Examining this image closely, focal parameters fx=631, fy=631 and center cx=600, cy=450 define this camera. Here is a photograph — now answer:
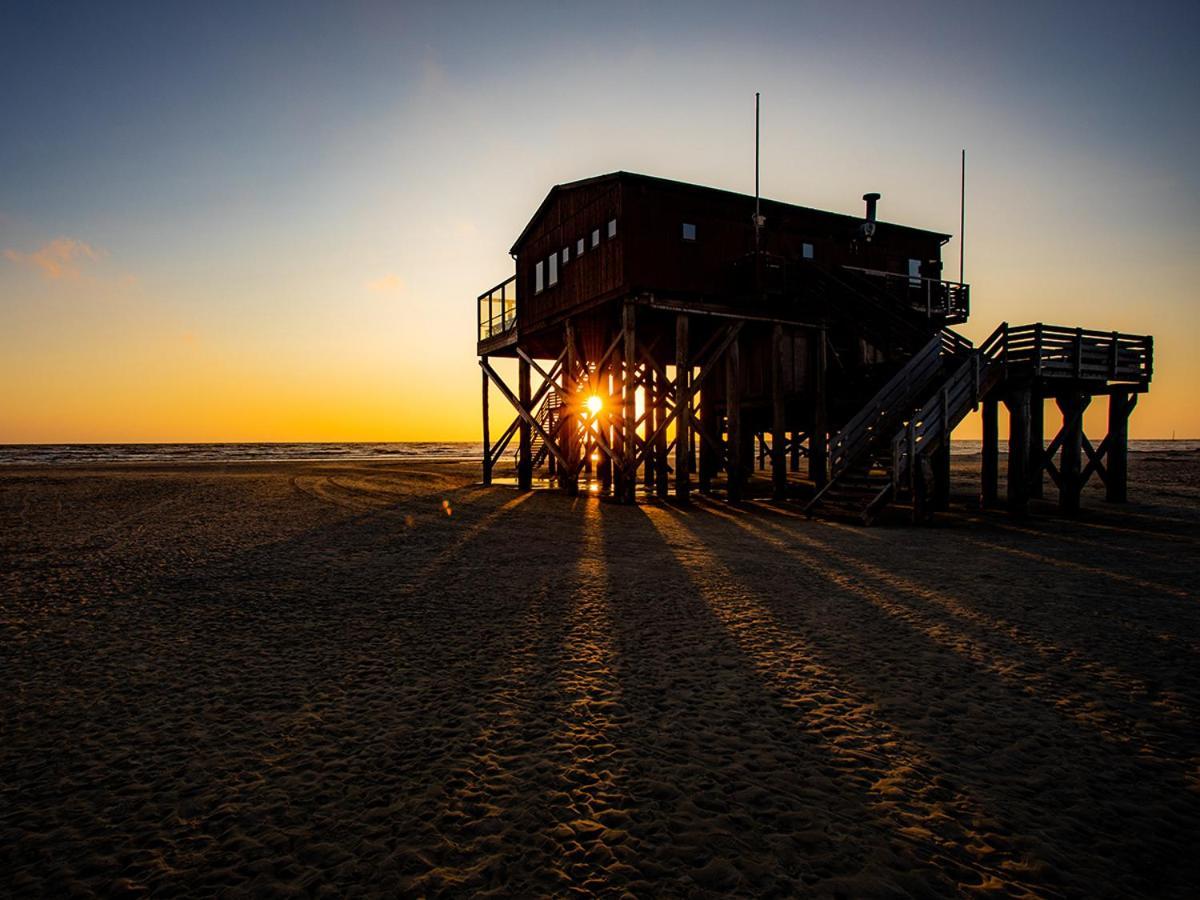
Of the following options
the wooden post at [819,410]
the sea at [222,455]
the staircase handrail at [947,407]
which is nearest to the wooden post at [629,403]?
the wooden post at [819,410]

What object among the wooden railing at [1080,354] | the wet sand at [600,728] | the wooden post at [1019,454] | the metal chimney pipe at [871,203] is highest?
the metal chimney pipe at [871,203]

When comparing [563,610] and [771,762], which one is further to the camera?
[563,610]

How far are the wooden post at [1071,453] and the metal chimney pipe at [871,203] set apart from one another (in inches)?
359

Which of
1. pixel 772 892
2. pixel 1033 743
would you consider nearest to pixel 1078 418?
pixel 1033 743

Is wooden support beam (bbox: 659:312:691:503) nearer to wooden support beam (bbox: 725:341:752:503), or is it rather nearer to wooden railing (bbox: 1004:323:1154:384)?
wooden support beam (bbox: 725:341:752:503)

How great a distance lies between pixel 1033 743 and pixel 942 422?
11832mm

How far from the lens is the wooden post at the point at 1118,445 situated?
59.0ft

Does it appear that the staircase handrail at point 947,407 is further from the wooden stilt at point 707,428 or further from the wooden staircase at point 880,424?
the wooden stilt at point 707,428

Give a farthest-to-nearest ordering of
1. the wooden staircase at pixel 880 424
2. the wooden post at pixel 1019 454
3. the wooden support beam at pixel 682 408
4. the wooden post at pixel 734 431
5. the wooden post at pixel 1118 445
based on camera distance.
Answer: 1. the wooden post at pixel 734 431
2. the wooden support beam at pixel 682 408
3. the wooden post at pixel 1118 445
4. the wooden post at pixel 1019 454
5. the wooden staircase at pixel 880 424

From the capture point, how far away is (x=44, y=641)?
6301mm

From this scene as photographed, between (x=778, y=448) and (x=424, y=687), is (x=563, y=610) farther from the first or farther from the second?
(x=778, y=448)

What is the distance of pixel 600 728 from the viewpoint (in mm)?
4430

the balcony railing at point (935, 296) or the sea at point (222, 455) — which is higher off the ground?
the balcony railing at point (935, 296)

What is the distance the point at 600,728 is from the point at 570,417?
20.5 metres
